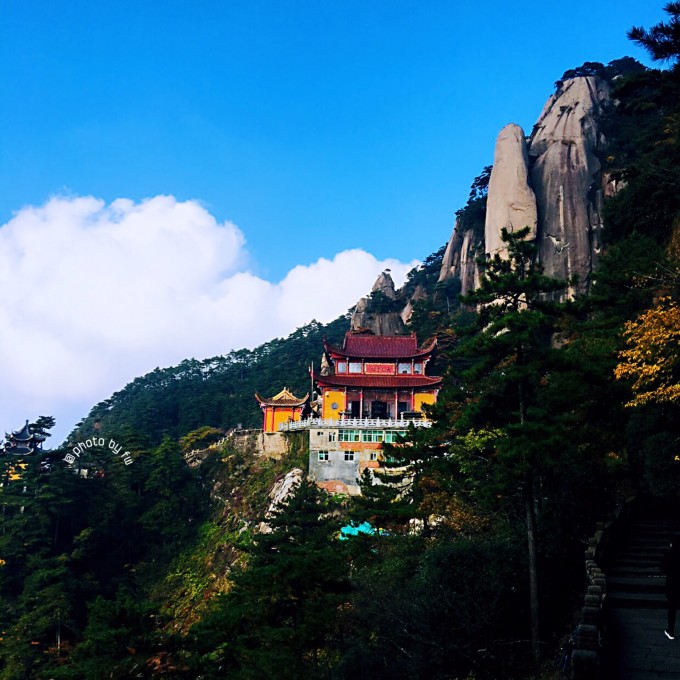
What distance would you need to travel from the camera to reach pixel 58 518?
39.6 meters

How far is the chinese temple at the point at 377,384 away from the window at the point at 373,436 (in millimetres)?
3419

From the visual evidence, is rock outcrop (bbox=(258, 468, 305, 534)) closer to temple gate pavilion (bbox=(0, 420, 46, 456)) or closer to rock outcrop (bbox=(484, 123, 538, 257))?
temple gate pavilion (bbox=(0, 420, 46, 456))

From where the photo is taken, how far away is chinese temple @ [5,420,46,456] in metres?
48.9

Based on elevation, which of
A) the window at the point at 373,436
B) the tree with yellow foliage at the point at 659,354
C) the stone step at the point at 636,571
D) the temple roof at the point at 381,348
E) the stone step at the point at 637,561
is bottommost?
the stone step at the point at 636,571

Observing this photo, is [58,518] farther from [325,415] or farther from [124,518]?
[325,415]

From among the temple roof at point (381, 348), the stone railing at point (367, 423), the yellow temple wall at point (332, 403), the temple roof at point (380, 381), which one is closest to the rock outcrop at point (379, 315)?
the temple roof at point (381, 348)

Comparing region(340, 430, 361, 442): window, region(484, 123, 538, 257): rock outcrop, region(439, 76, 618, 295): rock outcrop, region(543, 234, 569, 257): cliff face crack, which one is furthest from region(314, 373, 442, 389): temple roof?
region(543, 234, 569, 257): cliff face crack

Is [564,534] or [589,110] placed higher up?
[589,110]

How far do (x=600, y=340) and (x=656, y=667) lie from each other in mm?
13178

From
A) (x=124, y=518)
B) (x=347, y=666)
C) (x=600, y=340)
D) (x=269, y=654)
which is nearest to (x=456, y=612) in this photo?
(x=347, y=666)

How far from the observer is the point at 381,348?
1790 inches

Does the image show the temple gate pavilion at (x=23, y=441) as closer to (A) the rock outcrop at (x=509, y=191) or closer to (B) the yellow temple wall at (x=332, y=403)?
(B) the yellow temple wall at (x=332, y=403)

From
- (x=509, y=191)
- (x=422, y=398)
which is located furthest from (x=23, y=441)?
(x=509, y=191)

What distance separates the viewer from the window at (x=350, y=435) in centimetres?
3900
